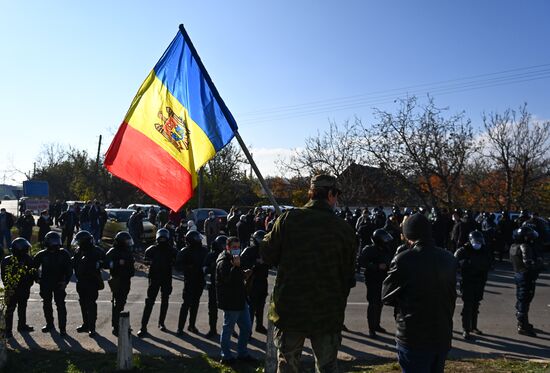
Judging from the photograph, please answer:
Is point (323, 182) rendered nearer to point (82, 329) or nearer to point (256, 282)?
point (256, 282)

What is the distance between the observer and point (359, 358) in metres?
7.41

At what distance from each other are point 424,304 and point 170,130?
3.96 metres

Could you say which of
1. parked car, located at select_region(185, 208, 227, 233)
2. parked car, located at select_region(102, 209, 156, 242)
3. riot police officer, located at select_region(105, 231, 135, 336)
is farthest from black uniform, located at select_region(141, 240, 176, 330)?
parked car, located at select_region(185, 208, 227, 233)

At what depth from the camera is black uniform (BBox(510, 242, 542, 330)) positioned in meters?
8.57

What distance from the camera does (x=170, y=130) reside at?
6.50 metres

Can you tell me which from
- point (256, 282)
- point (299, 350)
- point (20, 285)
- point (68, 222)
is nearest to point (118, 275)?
point (20, 285)

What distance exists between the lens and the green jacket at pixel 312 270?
3.47m

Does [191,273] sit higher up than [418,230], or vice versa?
[418,230]

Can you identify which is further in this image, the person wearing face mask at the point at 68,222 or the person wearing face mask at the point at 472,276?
the person wearing face mask at the point at 68,222

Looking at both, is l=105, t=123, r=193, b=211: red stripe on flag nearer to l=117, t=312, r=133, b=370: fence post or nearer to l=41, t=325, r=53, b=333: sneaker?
l=117, t=312, r=133, b=370: fence post

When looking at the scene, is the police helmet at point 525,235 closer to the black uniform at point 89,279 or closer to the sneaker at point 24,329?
the black uniform at point 89,279

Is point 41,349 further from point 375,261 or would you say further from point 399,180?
point 399,180

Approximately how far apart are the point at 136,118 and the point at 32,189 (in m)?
24.1

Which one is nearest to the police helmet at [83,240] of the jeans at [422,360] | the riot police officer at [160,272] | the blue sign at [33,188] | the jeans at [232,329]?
the riot police officer at [160,272]
